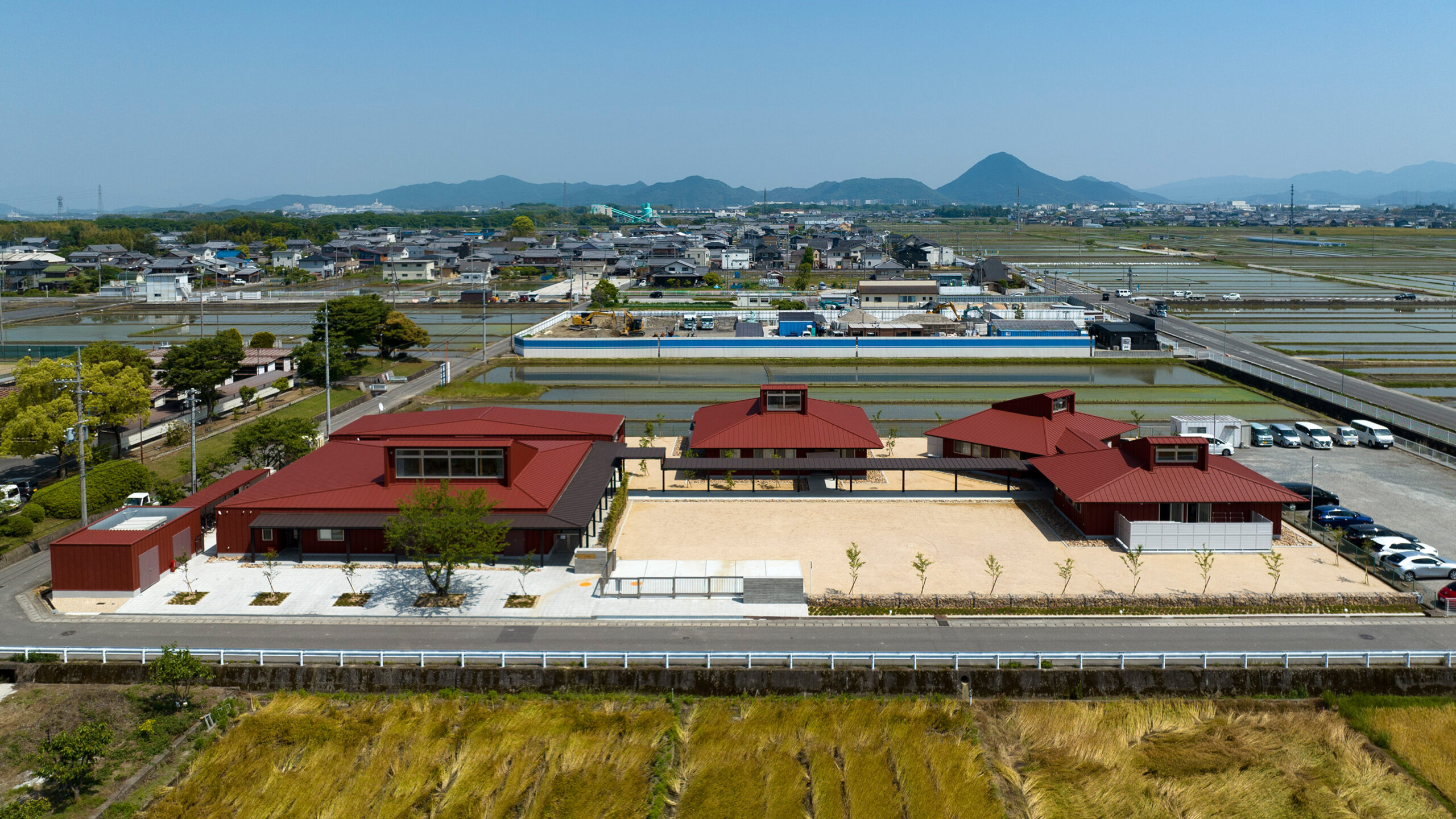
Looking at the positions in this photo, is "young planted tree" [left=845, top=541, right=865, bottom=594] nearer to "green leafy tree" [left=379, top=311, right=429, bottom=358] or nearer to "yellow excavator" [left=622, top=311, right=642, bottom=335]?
"green leafy tree" [left=379, top=311, right=429, bottom=358]

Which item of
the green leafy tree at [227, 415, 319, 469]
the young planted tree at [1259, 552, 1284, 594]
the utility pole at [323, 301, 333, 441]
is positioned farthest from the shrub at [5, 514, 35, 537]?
the young planted tree at [1259, 552, 1284, 594]

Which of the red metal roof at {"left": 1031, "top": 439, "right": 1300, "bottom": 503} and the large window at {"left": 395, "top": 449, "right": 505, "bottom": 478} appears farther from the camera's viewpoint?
the red metal roof at {"left": 1031, "top": 439, "right": 1300, "bottom": 503}

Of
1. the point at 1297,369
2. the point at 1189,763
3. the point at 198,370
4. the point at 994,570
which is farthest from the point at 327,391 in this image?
the point at 1297,369

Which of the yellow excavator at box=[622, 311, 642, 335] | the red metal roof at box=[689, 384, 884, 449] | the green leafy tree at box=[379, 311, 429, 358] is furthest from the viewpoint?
the yellow excavator at box=[622, 311, 642, 335]

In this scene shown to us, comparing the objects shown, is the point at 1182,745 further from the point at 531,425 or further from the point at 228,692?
the point at 531,425

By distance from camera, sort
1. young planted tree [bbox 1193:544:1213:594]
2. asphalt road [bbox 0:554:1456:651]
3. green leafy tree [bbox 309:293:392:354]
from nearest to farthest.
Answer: asphalt road [bbox 0:554:1456:651] < young planted tree [bbox 1193:544:1213:594] < green leafy tree [bbox 309:293:392:354]

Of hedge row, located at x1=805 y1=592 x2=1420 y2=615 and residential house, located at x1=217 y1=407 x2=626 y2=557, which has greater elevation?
residential house, located at x1=217 y1=407 x2=626 y2=557

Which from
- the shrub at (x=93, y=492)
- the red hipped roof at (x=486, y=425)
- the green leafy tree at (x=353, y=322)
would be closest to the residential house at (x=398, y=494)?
the red hipped roof at (x=486, y=425)
